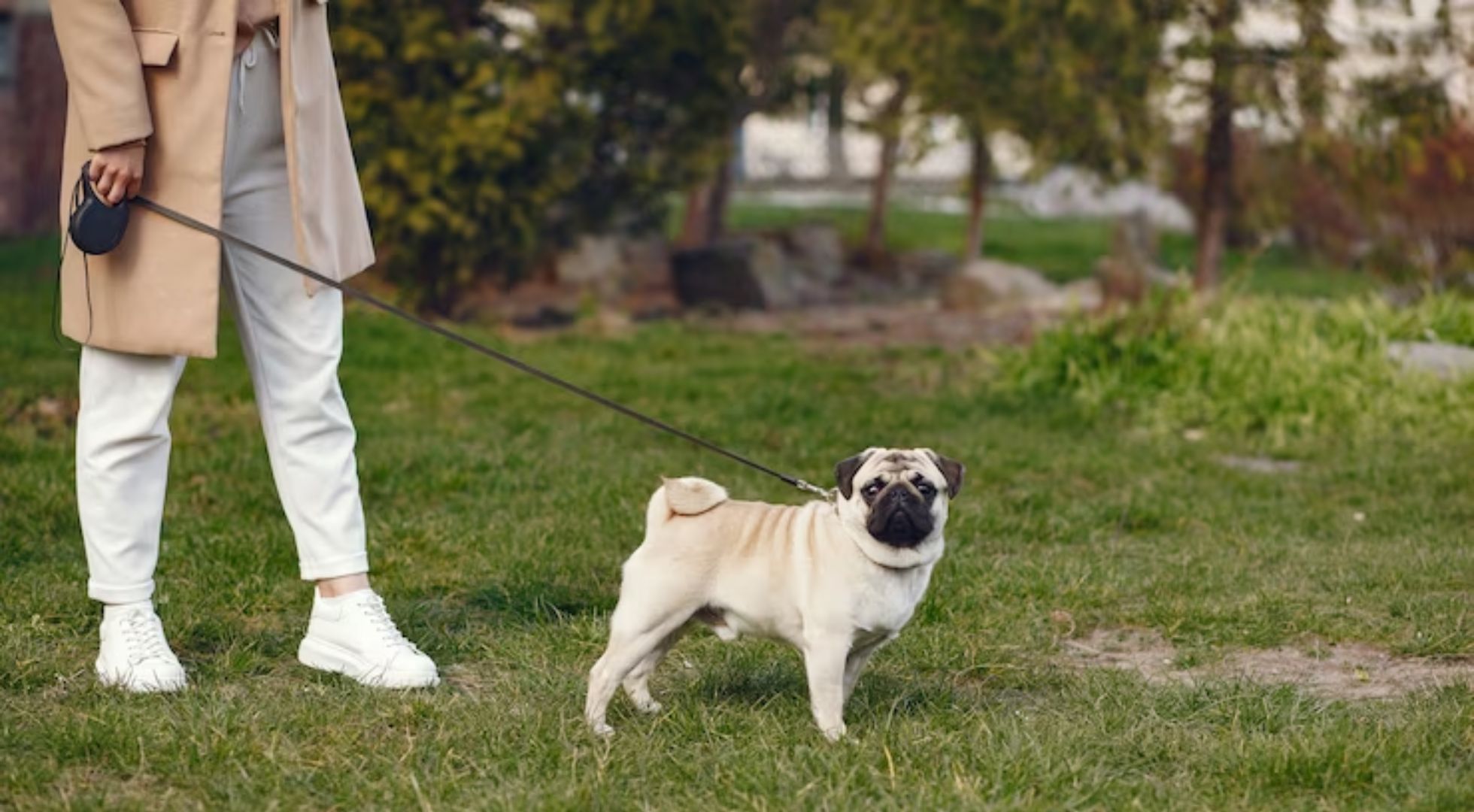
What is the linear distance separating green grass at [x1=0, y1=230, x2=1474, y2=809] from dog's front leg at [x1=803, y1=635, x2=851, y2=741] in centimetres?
6

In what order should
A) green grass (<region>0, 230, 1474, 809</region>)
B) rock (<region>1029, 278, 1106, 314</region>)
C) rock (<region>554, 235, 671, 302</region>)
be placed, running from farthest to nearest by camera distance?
rock (<region>554, 235, 671, 302</region>) < rock (<region>1029, 278, 1106, 314</region>) < green grass (<region>0, 230, 1474, 809</region>)

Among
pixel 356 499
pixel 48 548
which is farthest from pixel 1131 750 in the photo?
pixel 48 548

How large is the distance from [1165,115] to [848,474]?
814 cm

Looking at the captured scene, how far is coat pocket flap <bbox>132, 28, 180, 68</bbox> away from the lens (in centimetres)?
399

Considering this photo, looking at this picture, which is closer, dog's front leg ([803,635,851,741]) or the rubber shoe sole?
dog's front leg ([803,635,851,741])

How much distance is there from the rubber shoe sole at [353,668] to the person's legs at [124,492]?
1.02 feet

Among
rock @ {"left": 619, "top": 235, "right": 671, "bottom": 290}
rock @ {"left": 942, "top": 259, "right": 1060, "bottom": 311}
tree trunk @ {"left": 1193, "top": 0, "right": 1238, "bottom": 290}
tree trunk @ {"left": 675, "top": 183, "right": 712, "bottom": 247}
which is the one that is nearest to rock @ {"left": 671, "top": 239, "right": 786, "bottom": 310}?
rock @ {"left": 619, "top": 235, "right": 671, "bottom": 290}

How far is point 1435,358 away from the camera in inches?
351

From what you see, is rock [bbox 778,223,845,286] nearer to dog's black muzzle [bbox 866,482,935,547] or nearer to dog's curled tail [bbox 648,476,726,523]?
dog's curled tail [bbox 648,476,726,523]

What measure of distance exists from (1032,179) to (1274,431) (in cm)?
328

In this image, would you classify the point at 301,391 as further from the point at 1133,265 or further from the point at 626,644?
the point at 1133,265

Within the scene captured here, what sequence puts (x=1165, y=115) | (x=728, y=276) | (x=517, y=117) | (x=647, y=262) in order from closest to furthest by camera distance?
(x=517, y=117), (x=1165, y=115), (x=728, y=276), (x=647, y=262)

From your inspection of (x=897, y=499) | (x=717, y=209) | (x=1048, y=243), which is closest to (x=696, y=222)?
(x=717, y=209)

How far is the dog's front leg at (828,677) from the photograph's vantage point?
12.1ft
